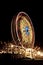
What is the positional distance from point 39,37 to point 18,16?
53 cm

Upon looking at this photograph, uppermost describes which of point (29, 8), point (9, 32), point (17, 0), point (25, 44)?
point (17, 0)

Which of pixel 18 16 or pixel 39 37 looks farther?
pixel 18 16

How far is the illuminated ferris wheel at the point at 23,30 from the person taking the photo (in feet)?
9.16

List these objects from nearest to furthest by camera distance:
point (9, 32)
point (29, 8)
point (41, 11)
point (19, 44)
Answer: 1. point (41, 11)
2. point (29, 8)
3. point (19, 44)
4. point (9, 32)

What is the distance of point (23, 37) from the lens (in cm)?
300

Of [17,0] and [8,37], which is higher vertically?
[17,0]

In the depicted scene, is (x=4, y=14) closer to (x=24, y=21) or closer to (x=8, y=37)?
(x=8, y=37)

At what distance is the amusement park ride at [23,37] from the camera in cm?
276

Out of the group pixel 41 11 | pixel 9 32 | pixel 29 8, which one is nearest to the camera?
pixel 41 11

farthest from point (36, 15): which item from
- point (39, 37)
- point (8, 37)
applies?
point (8, 37)

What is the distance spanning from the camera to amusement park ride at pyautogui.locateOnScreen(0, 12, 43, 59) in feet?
9.05

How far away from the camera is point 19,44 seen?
10.1 feet

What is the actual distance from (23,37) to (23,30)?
0.35ft

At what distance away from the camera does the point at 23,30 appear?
297 centimetres
